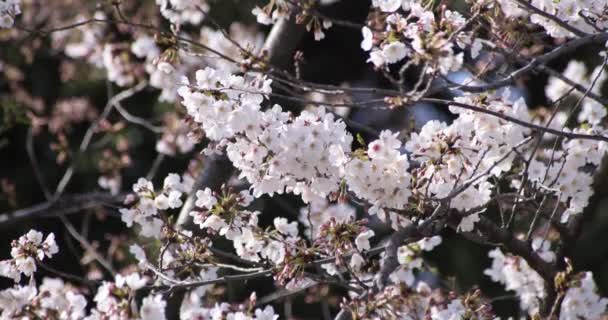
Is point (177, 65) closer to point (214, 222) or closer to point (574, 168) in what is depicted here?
point (214, 222)

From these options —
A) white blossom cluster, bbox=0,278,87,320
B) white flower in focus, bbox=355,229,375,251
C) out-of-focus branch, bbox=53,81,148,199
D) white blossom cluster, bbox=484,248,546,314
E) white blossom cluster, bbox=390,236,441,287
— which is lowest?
white blossom cluster, bbox=0,278,87,320

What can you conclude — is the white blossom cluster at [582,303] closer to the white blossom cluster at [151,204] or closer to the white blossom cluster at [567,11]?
the white blossom cluster at [567,11]

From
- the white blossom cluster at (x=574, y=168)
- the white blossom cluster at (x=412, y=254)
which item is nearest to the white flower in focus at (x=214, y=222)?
the white blossom cluster at (x=412, y=254)

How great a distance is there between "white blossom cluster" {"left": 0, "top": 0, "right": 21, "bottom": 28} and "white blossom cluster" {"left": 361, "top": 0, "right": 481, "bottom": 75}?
1.34 m

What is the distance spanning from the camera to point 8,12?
316 centimetres

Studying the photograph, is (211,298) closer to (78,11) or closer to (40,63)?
(78,11)

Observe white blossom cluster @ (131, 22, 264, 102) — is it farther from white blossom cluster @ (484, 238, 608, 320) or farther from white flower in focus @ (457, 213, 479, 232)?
white flower in focus @ (457, 213, 479, 232)

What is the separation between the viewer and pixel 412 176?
8.30 ft

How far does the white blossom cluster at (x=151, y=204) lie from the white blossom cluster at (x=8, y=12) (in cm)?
79

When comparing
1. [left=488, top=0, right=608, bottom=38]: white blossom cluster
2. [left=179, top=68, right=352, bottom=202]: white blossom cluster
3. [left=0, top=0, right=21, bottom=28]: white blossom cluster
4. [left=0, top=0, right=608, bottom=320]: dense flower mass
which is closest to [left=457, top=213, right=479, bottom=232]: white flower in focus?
[left=0, top=0, right=608, bottom=320]: dense flower mass

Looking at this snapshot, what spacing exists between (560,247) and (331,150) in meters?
1.39

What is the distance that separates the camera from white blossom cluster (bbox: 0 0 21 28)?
3.13 m

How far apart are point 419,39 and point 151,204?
1.13m

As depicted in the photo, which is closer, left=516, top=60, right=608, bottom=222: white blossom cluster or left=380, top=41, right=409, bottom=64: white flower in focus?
left=380, top=41, right=409, bottom=64: white flower in focus
